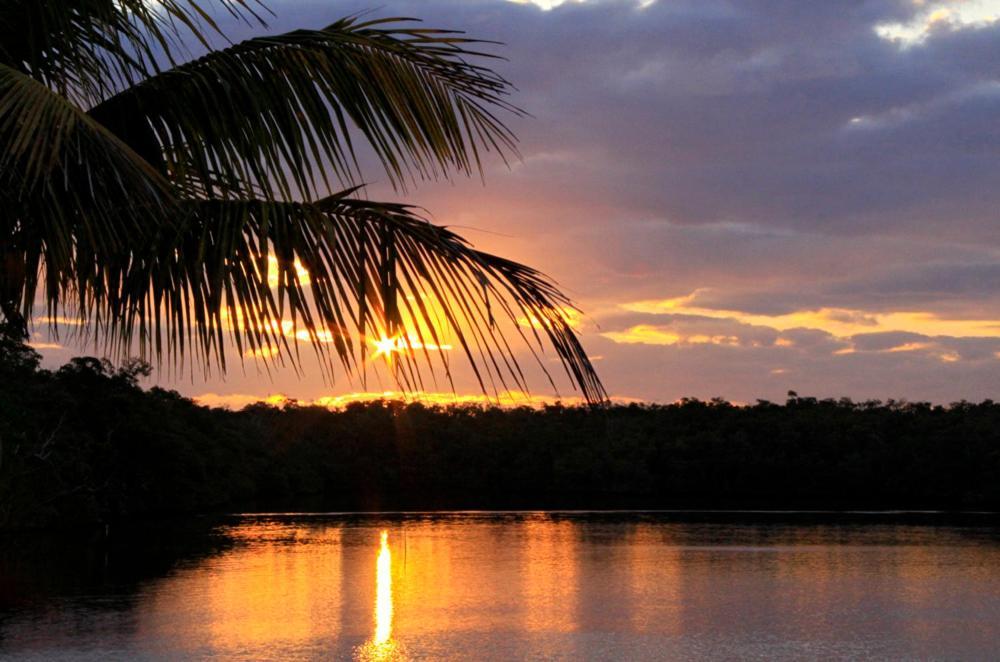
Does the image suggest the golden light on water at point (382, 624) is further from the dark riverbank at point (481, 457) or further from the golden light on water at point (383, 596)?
the dark riverbank at point (481, 457)

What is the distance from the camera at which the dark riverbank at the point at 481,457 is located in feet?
230

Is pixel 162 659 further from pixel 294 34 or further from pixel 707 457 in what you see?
pixel 707 457

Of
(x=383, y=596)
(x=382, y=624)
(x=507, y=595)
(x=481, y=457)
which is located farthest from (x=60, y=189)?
(x=481, y=457)

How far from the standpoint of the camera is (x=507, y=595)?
43.5 m

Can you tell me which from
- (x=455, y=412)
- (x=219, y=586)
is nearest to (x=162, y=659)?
(x=219, y=586)

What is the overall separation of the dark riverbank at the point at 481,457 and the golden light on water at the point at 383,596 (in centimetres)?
2026

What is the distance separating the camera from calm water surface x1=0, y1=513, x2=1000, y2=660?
3194cm

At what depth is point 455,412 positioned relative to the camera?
126m

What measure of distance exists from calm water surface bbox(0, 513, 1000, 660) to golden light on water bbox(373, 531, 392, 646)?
4.5 inches

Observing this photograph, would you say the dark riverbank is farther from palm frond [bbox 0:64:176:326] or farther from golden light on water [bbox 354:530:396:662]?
palm frond [bbox 0:64:176:326]

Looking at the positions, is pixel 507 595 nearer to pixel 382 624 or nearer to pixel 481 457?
pixel 382 624

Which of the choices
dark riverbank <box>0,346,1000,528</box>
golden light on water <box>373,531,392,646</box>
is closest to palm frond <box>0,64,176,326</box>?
golden light on water <box>373,531,392,646</box>

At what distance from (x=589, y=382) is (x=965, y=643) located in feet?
114

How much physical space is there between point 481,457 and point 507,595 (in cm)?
7867
